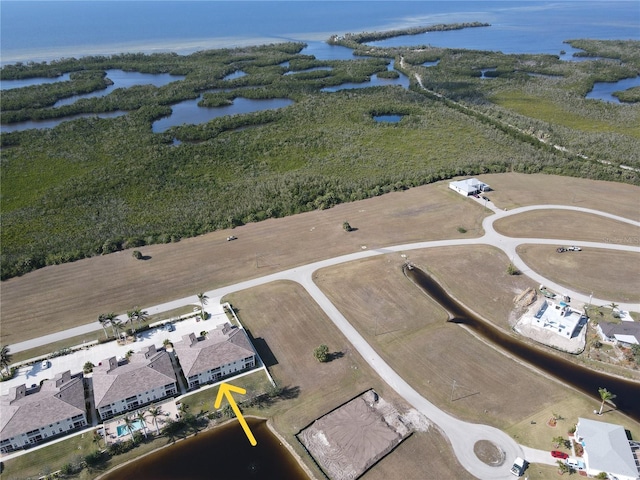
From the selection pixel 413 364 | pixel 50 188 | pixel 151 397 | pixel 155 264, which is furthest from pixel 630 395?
pixel 50 188

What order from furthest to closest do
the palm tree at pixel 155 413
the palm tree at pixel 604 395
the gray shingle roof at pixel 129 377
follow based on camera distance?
the gray shingle roof at pixel 129 377 → the palm tree at pixel 155 413 → the palm tree at pixel 604 395

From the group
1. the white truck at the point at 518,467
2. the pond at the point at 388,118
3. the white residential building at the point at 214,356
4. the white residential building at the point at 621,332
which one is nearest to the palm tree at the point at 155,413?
the white residential building at the point at 214,356

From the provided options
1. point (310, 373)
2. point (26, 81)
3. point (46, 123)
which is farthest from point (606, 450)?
point (26, 81)

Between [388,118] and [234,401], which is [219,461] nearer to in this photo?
[234,401]

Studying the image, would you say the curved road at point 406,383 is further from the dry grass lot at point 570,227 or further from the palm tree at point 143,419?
the palm tree at point 143,419

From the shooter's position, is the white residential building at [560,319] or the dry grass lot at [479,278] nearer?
the white residential building at [560,319]
